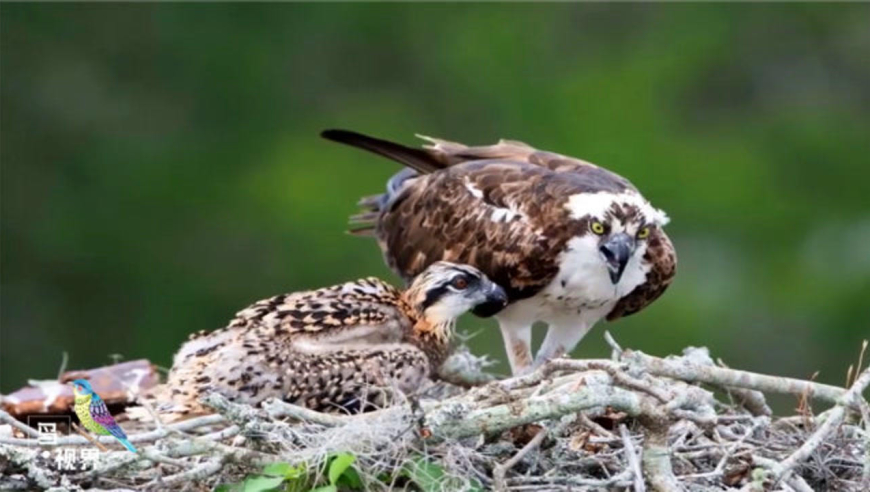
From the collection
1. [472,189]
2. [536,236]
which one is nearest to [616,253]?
[536,236]

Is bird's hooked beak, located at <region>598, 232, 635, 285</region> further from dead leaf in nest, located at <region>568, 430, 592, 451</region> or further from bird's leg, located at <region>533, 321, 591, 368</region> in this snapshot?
dead leaf in nest, located at <region>568, 430, 592, 451</region>

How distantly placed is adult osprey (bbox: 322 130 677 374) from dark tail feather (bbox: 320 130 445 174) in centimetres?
2

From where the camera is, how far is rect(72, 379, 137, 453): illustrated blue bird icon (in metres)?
6.25

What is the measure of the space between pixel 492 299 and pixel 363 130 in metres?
9.14

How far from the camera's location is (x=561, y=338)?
7.85 m

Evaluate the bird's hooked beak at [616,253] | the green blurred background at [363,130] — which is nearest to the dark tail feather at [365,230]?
the bird's hooked beak at [616,253]

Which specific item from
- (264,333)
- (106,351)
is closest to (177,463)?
(264,333)

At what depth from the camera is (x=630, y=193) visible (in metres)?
7.62

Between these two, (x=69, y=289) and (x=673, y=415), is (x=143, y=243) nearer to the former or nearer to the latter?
(x=69, y=289)

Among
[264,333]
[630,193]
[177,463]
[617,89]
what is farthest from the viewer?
[617,89]

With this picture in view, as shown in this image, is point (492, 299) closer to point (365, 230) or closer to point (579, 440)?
point (579, 440)

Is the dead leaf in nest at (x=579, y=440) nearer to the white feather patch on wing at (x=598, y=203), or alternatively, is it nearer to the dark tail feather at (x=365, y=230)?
the white feather patch on wing at (x=598, y=203)

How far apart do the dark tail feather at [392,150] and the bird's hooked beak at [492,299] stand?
0.94 metres

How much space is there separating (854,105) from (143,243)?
532 centimetres
